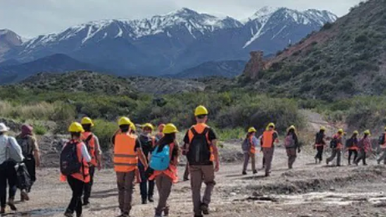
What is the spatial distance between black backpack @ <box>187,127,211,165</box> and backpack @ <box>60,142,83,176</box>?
1991mm

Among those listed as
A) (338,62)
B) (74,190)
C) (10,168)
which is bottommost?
(74,190)

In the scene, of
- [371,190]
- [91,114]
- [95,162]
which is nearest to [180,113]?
[91,114]

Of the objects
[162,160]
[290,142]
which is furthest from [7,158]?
[290,142]

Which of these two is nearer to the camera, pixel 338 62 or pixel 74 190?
pixel 74 190

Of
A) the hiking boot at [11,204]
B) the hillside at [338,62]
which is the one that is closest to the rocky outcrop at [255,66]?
the hillside at [338,62]

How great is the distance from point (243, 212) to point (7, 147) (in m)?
4.88

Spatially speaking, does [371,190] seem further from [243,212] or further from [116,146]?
[116,146]

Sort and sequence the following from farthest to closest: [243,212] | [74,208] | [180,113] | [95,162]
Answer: [180,113], [95,162], [243,212], [74,208]

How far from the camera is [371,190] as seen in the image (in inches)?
618

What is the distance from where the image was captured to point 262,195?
14203 millimetres

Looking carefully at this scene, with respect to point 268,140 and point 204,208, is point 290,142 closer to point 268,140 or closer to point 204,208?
point 268,140

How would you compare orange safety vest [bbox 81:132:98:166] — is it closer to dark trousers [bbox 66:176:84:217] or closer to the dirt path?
the dirt path

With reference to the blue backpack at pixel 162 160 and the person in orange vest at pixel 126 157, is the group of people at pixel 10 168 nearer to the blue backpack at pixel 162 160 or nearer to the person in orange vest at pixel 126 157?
the person in orange vest at pixel 126 157

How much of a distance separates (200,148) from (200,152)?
71mm
